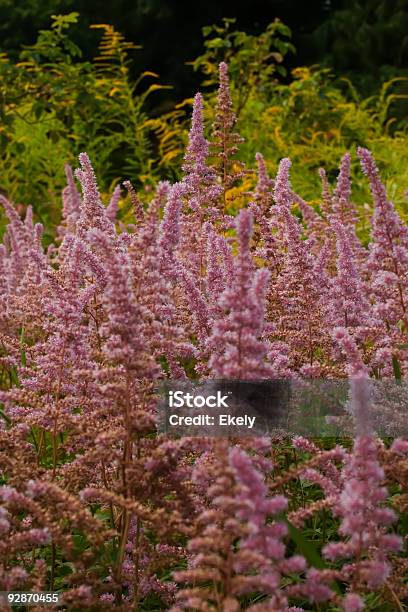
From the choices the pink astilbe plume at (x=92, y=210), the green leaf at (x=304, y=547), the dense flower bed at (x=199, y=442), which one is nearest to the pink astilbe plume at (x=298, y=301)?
the dense flower bed at (x=199, y=442)

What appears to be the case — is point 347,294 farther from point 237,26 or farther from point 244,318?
point 237,26

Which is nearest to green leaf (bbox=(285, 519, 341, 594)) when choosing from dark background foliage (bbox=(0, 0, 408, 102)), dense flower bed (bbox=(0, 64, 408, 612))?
dense flower bed (bbox=(0, 64, 408, 612))

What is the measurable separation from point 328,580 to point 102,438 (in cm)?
72

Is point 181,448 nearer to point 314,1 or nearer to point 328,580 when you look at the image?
point 328,580

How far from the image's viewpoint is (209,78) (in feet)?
75.2

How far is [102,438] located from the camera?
8.11 ft

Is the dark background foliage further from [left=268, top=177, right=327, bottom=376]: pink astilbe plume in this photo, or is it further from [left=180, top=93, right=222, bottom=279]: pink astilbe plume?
[left=268, top=177, right=327, bottom=376]: pink astilbe plume

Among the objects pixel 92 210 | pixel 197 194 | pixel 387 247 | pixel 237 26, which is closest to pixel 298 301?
pixel 387 247

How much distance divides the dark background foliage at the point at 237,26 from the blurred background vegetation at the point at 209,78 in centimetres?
3

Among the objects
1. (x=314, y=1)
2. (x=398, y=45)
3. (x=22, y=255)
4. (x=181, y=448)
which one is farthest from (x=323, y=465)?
(x=314, y=1)

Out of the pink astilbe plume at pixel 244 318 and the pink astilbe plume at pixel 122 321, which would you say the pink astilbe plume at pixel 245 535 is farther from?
the pink astilbe plume at pixel 122 321

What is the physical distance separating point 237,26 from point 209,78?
200cm

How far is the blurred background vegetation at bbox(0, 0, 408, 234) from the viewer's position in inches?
522

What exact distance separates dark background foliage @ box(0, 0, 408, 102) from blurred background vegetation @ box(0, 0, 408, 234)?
0.11ft
